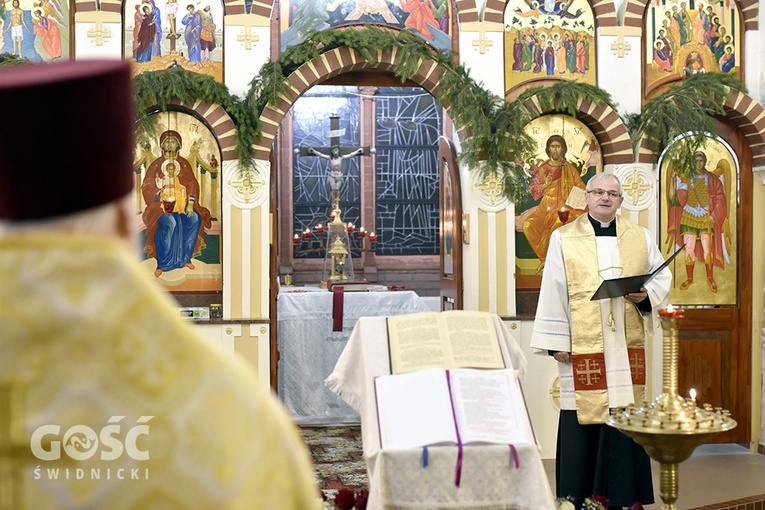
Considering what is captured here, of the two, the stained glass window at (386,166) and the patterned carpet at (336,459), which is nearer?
the patterned carpet at (336,459)

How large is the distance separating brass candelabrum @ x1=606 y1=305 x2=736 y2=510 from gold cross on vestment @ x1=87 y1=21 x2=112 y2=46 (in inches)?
207

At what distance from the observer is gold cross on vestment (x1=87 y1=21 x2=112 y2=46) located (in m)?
7.52

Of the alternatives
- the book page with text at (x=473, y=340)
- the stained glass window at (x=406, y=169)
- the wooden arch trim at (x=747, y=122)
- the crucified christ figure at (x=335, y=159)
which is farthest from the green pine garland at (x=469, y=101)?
the stained glass window at (x=406, y=169)

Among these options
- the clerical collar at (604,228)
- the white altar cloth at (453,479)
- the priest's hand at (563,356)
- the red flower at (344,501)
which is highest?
the clerical collar at (604,228)

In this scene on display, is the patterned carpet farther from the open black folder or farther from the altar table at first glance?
the open black folder

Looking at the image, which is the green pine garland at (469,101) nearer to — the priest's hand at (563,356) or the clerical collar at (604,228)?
the clerical collar at (604,228)

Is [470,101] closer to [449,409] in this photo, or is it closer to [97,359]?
[449,409]

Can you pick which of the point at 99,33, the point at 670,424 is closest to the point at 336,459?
the point at 99,33

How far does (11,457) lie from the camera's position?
2.98 feet

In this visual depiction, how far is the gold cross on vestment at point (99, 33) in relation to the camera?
752 cm

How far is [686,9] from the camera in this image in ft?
27.0

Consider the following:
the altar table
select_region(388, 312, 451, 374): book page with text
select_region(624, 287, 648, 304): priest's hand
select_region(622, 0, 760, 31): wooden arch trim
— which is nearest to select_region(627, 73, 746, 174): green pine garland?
select_region(622, 0, 760, 31): wooden arch trim

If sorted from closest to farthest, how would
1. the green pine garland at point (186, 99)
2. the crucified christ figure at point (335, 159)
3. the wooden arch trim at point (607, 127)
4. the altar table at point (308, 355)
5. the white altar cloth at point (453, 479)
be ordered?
the white altar cloth at point (453, 479)
the green pine garland at point (186, 99)
the wooden arch trim at point (607, 127)
the altar table at point (308, 355)
the crucified christ figure at point (335, 159)

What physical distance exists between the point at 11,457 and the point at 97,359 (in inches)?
5.5
